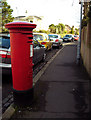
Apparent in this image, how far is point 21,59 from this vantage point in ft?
10.6

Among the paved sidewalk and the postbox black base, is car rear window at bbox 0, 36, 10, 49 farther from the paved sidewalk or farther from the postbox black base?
the postbox black base

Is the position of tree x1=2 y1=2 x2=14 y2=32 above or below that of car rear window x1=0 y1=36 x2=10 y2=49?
above

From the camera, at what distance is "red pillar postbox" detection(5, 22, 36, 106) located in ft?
10.3

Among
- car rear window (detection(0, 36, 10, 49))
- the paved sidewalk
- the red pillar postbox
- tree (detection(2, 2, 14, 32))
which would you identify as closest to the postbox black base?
the red pillar postbox

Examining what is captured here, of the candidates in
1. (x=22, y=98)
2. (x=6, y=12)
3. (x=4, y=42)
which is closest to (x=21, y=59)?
(x=22, y=98)

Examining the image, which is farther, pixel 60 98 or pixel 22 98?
pixel 60 98

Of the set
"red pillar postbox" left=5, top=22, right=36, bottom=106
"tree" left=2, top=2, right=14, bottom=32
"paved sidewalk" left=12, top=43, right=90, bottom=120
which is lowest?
"paved sidewalk" left=12, top=43, right=90, bottom=120

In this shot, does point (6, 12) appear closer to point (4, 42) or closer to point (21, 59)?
point (4, 42)

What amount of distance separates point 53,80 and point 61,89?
867 millimetres

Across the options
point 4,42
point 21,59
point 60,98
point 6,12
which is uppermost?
point 6,12

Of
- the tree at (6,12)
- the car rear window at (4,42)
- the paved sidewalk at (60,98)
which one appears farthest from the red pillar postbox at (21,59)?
the tree at (6,12)

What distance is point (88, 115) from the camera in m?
3.07

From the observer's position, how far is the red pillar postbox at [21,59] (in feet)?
10.3

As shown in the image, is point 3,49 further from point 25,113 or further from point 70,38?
point 70,38
